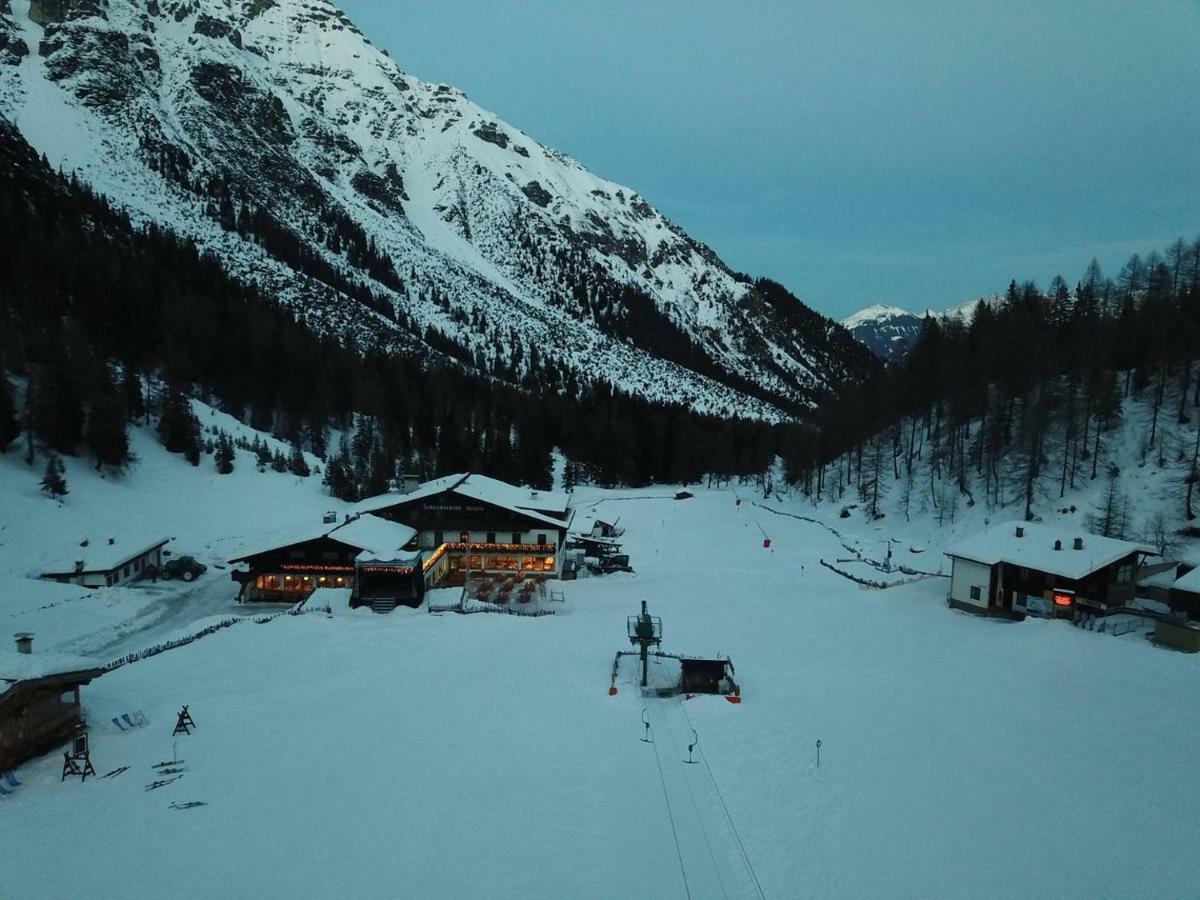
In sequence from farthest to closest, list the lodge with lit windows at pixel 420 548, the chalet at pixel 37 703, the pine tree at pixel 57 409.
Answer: the pine tree at pixel 57 409 < the lodge with lit windows at pixel 420 548 < the chalet at pixel 37 703

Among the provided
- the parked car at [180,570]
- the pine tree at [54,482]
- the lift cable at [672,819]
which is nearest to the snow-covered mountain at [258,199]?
the pine tree at [54,482]

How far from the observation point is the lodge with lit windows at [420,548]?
34.8 m

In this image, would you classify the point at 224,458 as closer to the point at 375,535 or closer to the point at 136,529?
the point at 136,529

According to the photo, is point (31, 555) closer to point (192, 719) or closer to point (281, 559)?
point (281, 559)

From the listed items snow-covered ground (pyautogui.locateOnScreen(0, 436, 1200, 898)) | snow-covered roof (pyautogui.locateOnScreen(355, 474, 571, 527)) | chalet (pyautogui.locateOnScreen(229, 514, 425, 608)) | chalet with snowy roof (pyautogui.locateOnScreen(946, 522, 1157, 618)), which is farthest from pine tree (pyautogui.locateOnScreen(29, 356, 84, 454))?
chalet with snowy roof (pyautogui.locateOnScreen(946, 522, 1157, 618))

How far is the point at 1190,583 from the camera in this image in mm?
26812

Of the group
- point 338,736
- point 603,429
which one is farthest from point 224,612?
point 603,429

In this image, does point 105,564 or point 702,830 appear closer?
point 702,830

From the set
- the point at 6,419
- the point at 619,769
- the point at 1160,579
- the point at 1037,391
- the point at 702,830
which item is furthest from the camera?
the point at 1037,391

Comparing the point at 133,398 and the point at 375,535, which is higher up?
the point at 133,398

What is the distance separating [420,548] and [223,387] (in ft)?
161

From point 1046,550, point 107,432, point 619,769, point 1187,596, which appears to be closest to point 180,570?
point 107,432

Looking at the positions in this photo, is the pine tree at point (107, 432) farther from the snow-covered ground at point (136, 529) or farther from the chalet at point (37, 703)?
the chalet at point (37, 703)

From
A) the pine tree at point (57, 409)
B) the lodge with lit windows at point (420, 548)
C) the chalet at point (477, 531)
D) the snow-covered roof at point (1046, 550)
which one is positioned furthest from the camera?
the pine tree at point (57, 409)
